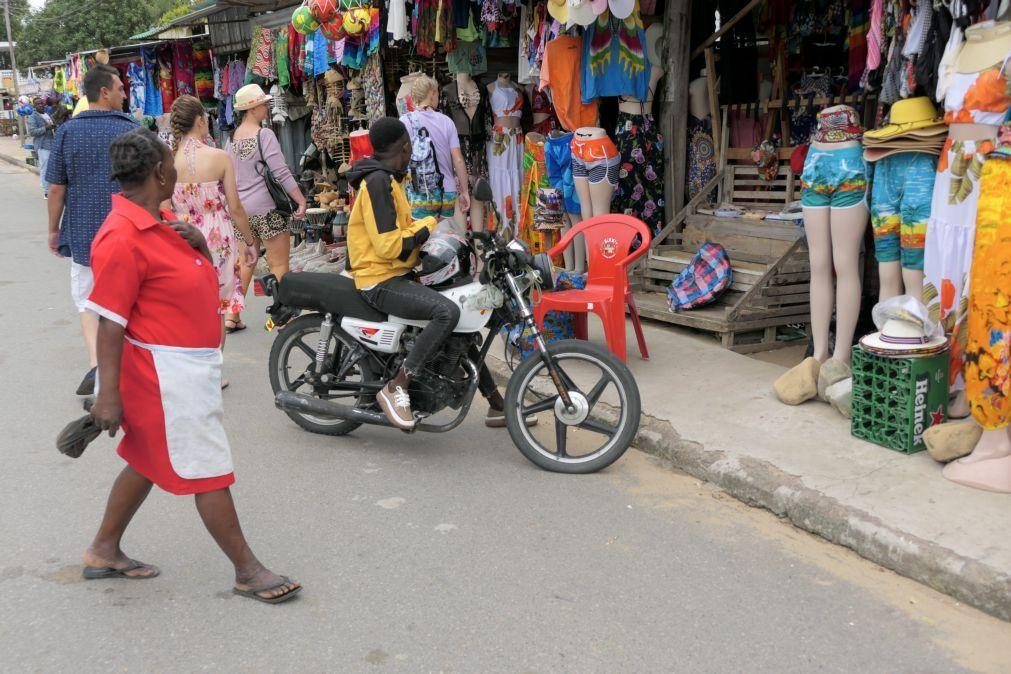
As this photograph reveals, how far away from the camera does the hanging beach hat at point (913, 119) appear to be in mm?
4609

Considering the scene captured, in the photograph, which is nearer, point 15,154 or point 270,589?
point 270,589

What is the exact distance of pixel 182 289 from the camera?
10.2 ft

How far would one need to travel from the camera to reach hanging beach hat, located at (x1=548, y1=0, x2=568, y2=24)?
684 centimetres

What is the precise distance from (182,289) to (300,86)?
10705 millimetres

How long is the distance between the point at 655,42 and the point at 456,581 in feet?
17.4

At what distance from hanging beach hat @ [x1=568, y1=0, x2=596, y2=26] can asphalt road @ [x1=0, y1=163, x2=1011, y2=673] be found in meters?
3.40

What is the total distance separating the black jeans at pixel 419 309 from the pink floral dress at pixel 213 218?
7.87ft

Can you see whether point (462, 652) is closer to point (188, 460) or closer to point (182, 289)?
point (188, 460)

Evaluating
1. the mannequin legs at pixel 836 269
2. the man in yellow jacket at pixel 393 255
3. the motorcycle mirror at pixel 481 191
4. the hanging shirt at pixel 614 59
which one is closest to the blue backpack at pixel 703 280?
the mannequin legs at pixel 836 269

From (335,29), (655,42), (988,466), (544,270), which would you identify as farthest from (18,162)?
(988,466)

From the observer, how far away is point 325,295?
15.8ft

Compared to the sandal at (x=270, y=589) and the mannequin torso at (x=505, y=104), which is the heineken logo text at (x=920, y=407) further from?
the mannequin torso at (x=505, y=104)

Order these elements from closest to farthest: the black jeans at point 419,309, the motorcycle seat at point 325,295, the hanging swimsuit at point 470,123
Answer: the black jeans at point 419,309 < the motorcycle seat at point 325,295 < the hanging swimsuit at point 470,123

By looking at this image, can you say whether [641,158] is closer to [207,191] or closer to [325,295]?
[207,191]
